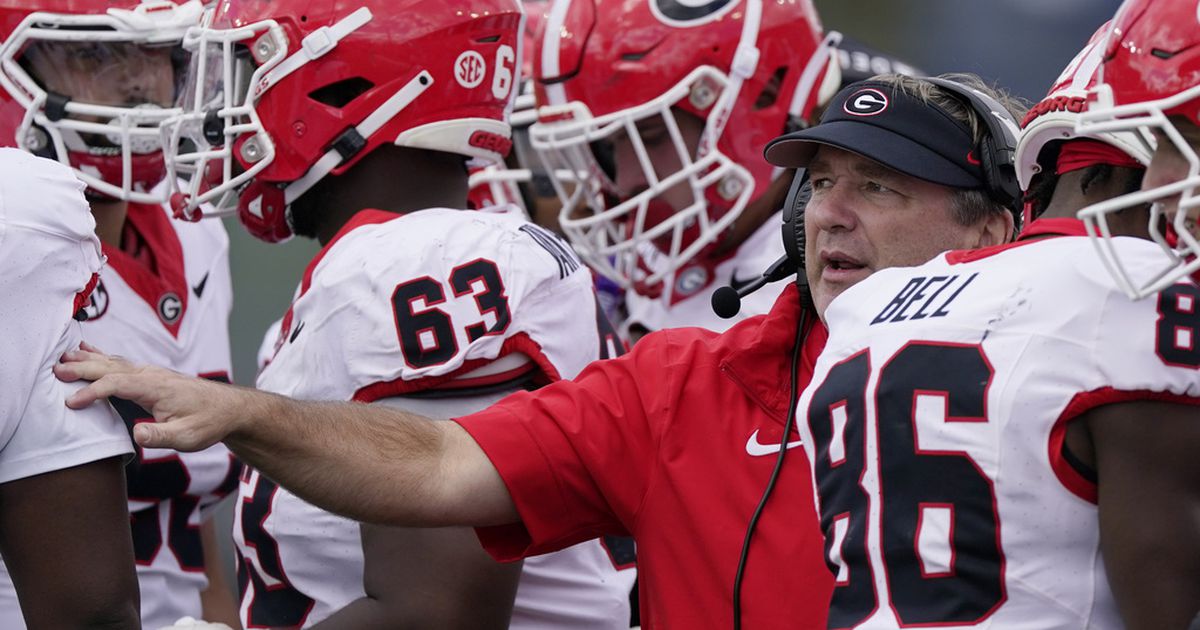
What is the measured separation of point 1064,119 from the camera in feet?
6.64

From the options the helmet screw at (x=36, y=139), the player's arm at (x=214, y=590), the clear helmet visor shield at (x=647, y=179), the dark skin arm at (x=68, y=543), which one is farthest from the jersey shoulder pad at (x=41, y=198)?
the clear helmet visor shield at (x=647, y=179)

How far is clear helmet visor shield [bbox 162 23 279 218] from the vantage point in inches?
118

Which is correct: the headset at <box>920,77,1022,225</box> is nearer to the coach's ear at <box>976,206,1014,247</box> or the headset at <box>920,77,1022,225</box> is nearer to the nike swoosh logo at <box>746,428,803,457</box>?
the coach's ear at <box>976,206,1014,247</box>

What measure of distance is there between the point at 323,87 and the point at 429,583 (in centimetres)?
101

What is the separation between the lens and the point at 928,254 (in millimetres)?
2371

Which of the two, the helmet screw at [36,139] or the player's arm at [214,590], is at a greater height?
the helmet screw at [36,139]

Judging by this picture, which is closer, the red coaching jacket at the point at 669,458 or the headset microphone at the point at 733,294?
the red coaching jacket at the point at 669,458

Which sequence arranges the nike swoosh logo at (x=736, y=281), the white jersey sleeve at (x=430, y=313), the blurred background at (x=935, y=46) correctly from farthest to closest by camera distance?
the blurred background at (x=935, y=46) → the nike swoosh logo at (x=736, y=281) → the white jersey sleeve at (x=430, y=313)

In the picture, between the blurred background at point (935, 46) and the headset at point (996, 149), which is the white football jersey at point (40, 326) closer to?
the headset at point (996, 149)

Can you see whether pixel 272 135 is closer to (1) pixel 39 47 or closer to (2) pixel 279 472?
(1) pixel 39 47

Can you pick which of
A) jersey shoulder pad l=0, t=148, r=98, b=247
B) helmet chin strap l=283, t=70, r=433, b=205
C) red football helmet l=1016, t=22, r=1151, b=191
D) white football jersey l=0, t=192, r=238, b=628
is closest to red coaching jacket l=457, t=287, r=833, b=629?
red football helmet l=1016, t=22, r=1151, b=191

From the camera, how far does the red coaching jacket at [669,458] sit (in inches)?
88.7

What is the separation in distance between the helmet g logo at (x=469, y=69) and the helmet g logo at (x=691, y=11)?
1.03 meters

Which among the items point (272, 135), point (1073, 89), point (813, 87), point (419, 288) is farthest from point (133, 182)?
point (1073, 89)
